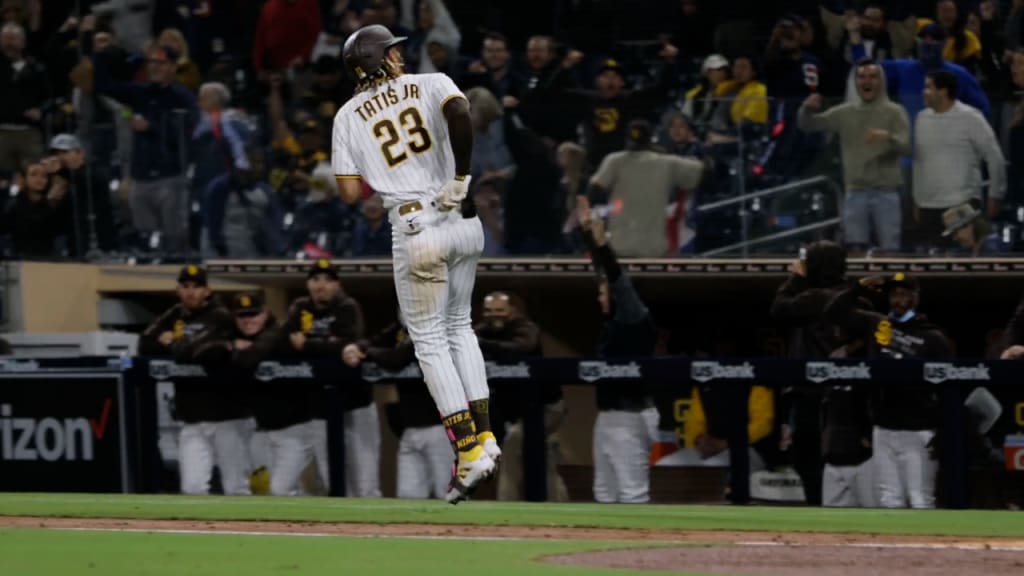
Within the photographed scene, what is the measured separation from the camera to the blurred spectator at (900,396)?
10438mm

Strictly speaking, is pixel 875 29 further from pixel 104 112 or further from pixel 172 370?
pixel 104 112

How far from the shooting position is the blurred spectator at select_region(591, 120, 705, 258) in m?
12.9

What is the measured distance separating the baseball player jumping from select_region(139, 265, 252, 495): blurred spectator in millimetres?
4123

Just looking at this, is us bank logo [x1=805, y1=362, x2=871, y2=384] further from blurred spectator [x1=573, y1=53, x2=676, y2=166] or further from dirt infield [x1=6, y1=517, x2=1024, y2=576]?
blurred spectator [x1=573, y1=53, x2=676, y2=166]

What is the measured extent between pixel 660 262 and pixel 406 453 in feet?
8.85

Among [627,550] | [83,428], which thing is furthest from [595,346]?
[627,550]

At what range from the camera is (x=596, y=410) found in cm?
1126

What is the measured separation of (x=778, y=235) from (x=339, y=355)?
3.18 m

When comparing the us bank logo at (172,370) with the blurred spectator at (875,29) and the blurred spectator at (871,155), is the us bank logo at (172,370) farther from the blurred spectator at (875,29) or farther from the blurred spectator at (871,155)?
the blurred spectator at (875,29)

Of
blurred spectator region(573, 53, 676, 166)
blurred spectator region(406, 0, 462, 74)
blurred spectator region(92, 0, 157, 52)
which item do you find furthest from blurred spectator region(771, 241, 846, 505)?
blurred spectator region(92, 0, 157, 52)

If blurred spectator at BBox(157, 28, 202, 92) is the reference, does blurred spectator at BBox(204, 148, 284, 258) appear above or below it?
below

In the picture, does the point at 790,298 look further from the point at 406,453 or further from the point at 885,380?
the point at 406,453

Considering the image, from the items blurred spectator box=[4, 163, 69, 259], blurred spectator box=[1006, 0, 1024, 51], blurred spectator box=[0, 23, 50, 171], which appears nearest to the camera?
blurred spectator box=[1006, 0, 1024, 51]

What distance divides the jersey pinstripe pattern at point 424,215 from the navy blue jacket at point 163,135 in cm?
678
